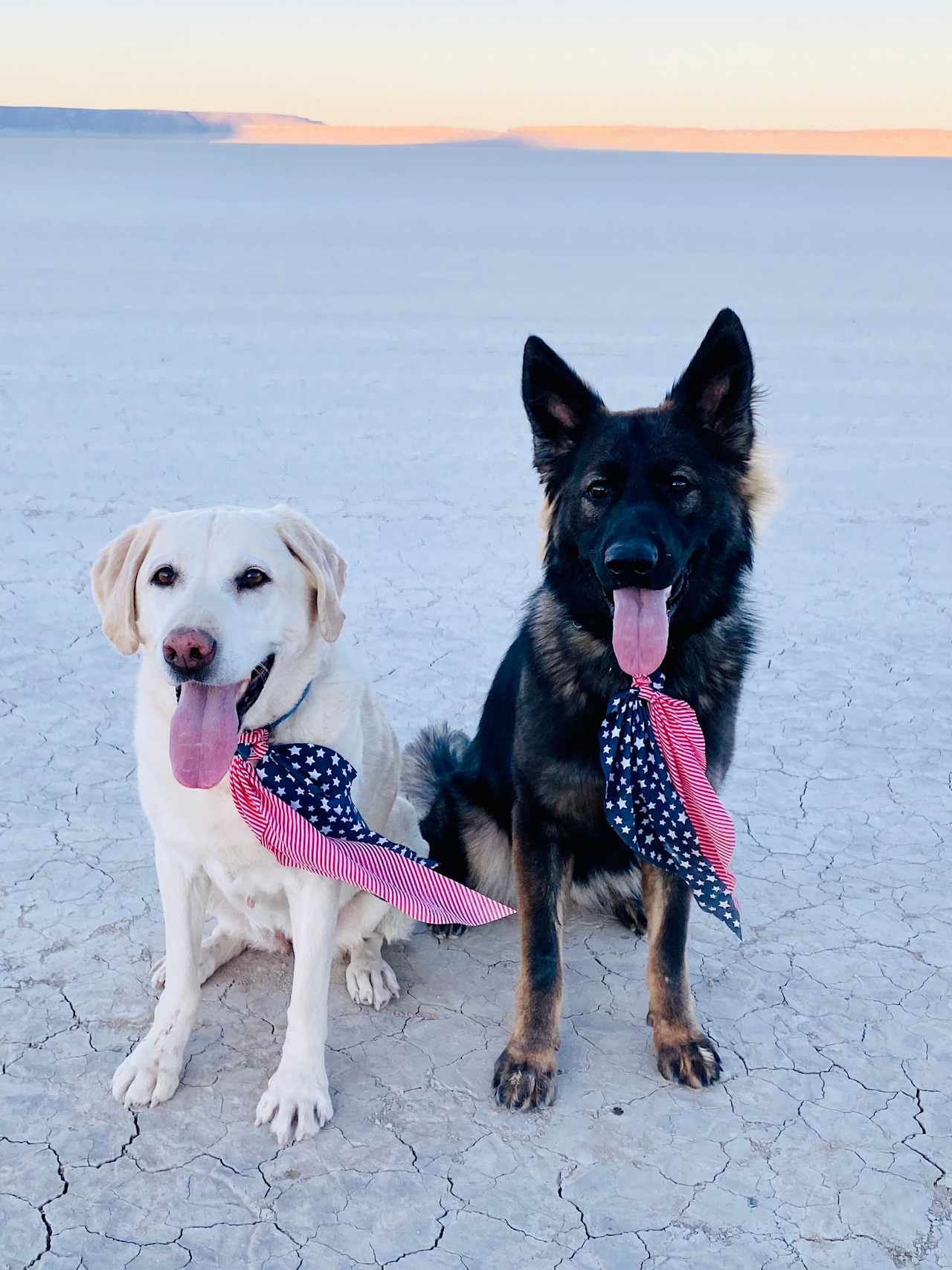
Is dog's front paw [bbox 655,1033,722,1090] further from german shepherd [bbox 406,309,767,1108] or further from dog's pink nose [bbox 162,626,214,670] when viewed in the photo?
dog's pink nose [bbox 162,626,214,670]

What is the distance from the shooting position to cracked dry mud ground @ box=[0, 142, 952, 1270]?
7.32ft

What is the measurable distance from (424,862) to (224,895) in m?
0.48

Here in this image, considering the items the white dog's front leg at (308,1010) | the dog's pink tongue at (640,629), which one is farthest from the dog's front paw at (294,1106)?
the dog's pink tongue at (640,629)

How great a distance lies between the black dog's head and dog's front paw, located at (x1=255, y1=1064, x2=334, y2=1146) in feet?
3.99

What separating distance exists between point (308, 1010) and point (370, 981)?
40 cm

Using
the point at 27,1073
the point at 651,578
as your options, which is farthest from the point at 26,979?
the point at 651,578

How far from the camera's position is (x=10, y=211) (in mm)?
23000

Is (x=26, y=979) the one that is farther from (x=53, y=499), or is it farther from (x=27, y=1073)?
(x=53, y=499)

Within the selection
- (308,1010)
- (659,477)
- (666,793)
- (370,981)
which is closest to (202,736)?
(308,1010)

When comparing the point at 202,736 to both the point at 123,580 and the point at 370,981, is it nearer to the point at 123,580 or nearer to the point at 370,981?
the point at 123,580


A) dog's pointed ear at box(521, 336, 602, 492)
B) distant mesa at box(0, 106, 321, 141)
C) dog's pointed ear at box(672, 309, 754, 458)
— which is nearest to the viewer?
dog's pointed ear at box(672, 309, 754, 458)

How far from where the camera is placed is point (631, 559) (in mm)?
2469

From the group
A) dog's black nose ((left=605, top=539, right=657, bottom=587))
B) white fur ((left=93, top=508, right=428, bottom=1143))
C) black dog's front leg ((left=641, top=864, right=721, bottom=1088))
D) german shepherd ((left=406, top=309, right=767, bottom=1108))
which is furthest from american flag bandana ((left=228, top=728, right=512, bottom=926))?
dog's black nose ((left=605, top=539, right=657, bottom=587))

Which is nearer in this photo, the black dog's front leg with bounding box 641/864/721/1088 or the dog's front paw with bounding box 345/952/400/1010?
the black dog's front leg with bounding box 641/864/721/1088
